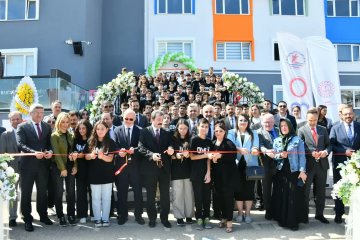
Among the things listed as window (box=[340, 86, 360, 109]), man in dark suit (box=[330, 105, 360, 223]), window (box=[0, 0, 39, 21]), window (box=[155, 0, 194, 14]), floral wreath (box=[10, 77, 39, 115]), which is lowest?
man in dark suit (box=[330, 105, 360, 223])

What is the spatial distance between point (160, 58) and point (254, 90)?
800 cm

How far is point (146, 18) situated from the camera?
64.2 feet

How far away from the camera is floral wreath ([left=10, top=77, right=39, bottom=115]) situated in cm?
1253

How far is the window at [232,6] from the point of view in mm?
19938

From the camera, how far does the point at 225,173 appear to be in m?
5.97

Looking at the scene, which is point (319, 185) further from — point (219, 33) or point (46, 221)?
point (219, 33)

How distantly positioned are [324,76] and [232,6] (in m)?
7.87

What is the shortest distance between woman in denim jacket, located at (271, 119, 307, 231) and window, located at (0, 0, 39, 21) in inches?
628

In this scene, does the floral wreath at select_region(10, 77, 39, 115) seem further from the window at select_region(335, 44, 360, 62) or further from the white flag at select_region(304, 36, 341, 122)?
the window at select_region(335, 44, 360, 62)

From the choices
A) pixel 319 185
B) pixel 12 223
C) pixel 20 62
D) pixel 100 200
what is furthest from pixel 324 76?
pixel 20 62

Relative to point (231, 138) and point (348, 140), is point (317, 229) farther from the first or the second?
point (231, 138)

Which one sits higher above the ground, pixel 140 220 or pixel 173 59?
pixel 173 59

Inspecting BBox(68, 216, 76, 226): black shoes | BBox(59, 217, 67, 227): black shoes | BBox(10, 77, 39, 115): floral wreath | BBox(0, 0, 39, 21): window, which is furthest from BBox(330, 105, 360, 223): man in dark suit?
BBox(0, 0, 39, 21): window

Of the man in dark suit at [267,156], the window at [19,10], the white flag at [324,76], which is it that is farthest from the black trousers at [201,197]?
the window at [19,10]
